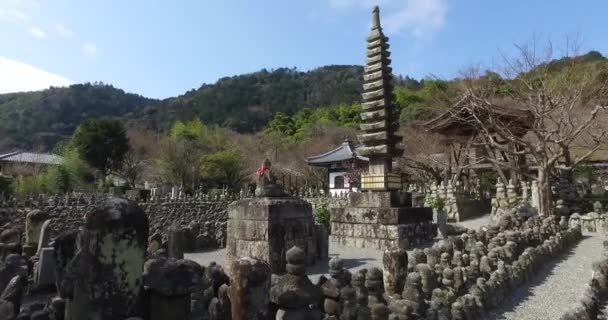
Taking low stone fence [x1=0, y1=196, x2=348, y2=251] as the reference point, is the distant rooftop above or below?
above

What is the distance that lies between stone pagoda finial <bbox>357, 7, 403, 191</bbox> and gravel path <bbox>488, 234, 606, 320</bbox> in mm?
3936

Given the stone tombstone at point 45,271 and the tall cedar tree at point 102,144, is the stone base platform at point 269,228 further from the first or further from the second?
the tall cedar tree at point 102,144

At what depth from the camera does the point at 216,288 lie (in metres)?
3.43

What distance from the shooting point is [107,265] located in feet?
8.41

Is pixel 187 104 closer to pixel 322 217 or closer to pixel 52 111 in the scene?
pixel 52 111

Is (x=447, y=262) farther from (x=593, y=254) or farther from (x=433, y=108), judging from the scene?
(x=433, y=108)

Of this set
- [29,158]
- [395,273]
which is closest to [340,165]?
[395,273]

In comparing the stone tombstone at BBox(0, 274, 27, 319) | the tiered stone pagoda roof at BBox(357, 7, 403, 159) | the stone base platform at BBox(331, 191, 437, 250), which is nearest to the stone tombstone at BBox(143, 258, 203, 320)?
the stone tombstone at BBox(0, 274, 27, 319)

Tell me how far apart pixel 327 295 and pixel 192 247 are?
26.8 ft

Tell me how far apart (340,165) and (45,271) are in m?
27.4

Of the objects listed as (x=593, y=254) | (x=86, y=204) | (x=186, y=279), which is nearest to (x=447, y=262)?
(x=186, y=279)

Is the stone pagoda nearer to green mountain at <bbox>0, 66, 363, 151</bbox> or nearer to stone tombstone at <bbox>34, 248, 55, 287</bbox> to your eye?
stone tombstone at <bbox>34, 248, 55, 287</bbox>

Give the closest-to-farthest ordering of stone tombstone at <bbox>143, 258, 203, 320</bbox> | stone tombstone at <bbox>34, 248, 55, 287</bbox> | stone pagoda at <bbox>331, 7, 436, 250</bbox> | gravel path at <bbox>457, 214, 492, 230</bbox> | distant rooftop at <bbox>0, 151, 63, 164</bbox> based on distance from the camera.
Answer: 1. stone tombstone at <bbox>143, 258, 203, 320</bbox>
2. stone tombstone at <bbox>34, 248, 55, 287</bbox>
3. stone pagoda at <bbox>331, 7, 436, 250</bbox>
4. gravel path at <bbox>457, 214, 492, 230</bbox>
5. distant rooftop at <bbox>0, 151, 63, 164</bbox>

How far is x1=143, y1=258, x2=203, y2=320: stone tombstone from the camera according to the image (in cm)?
271
